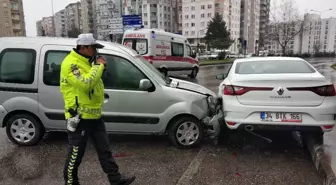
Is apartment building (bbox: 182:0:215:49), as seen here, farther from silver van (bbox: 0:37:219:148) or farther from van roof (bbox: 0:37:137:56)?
silver van (bbox: 0:37:219:148)

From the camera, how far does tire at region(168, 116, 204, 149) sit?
14.9 ft

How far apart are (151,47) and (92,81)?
459 inches

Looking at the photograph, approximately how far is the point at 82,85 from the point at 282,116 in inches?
112

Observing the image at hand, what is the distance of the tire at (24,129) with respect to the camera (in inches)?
183

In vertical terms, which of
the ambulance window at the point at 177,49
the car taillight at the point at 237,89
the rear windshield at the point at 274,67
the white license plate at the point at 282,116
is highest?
the ambulance window at the point at 177,49

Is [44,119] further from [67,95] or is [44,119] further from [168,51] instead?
[168,51]

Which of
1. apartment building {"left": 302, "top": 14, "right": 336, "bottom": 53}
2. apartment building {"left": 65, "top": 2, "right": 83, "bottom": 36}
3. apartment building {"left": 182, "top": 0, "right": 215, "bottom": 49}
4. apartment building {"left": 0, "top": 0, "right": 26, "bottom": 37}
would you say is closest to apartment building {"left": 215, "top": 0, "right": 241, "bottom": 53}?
apartment building {"left": 182, "top": 0, "right": 215, "bottom": 49}

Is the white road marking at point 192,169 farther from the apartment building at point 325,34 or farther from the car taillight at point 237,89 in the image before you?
the apartment building at point 325,34

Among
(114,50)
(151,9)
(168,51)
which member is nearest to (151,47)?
(168,51)

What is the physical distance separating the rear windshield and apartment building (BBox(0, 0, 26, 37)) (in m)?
69.3

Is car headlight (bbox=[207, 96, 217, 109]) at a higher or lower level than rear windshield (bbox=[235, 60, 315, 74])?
lower

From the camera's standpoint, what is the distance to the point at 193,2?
8262 cm

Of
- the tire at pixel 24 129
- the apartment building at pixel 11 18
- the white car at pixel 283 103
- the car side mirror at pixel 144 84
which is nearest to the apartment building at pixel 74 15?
the apartment building at pixel 11 18

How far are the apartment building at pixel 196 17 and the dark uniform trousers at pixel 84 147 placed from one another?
76968mm
